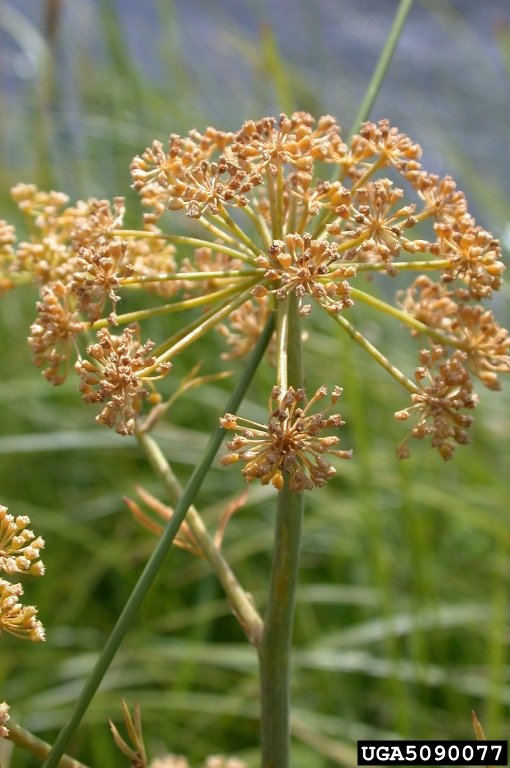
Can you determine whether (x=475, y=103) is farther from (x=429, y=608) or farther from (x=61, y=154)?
(x=429, y=608)

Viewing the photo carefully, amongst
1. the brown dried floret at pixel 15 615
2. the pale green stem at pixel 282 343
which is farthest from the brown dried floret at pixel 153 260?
the brown dried floret at pixel 15 615

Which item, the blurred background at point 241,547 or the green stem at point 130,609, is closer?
the green stem at point 130,609

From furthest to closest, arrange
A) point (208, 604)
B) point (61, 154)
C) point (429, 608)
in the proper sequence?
point (61, 154), point (208, 604), point (429, 608)

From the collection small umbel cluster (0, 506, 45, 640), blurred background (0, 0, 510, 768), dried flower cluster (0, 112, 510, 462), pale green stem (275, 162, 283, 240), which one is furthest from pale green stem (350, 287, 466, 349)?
blurred background (0, 0, 510, 768)

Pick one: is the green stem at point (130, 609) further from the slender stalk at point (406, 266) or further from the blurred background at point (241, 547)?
the blurred background at point (241, 547)

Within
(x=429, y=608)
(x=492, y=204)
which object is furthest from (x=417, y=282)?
(x=492, y=204)

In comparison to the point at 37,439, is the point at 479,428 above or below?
above

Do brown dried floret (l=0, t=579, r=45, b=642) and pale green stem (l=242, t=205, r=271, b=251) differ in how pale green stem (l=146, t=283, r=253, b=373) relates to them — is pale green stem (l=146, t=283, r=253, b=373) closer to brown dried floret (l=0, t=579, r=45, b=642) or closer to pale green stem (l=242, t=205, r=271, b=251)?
pale green stem (l=242, t=205, r=271, b=251)
